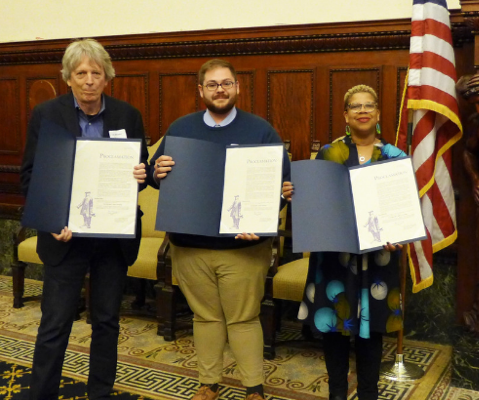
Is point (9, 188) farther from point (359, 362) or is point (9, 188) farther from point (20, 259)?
point (359, 362)

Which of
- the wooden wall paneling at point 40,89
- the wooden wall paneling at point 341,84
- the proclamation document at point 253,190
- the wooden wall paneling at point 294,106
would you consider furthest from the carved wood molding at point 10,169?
the proclamation document at point 253,190

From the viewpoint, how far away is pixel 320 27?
156 inches

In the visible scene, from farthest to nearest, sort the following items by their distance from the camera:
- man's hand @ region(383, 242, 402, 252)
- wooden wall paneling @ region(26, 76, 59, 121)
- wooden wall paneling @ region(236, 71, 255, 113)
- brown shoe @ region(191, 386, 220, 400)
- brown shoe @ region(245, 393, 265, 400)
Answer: wooden wall paneling @ region(26, 76, 59, 121) < wooden wall paneling @ region(236, 71, 255, 113) < brown shoe @ region(191, 386, 220, 400) < brown shoe @ region(245, 393, 265, 400) < man's hand @ region(383, 242, 402, 252)

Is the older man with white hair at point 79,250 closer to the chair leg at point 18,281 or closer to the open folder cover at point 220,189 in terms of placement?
the open folder cover at point 220,189

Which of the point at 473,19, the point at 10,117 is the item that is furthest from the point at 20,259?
the point at 473,19

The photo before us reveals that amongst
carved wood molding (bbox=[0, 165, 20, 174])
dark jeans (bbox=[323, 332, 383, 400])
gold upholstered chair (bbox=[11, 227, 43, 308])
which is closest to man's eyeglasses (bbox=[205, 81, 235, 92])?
dark jeans (bbox=[323, 332, 383, 400])

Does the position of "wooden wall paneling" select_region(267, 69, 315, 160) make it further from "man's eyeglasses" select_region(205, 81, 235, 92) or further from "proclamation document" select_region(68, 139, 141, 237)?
"proclamation document" select_region(68, 139, 141, 237)

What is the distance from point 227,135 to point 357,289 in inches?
33.3

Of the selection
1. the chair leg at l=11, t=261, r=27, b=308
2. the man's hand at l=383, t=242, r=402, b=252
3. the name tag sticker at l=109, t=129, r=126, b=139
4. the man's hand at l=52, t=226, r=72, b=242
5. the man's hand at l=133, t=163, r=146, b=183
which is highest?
the name tag sticker at l=109, t=129, r=126, b=139

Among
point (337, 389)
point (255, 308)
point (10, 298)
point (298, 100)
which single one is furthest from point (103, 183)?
point (10, 298)

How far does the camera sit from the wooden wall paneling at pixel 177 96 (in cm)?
448

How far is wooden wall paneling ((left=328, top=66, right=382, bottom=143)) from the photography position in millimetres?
3893

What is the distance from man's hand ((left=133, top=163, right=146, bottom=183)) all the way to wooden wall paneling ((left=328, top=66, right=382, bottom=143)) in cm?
202

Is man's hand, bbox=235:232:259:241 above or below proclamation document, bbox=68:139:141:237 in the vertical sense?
below
